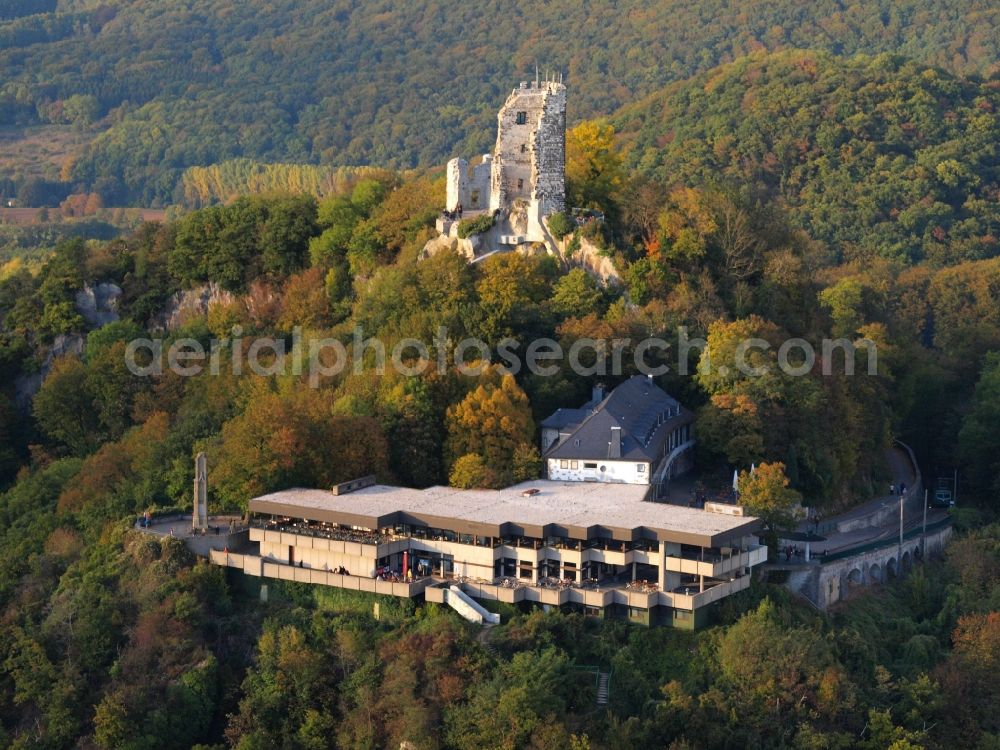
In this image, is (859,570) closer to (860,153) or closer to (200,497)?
(200,497)

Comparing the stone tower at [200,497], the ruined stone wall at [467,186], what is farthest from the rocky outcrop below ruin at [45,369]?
the stone tower at [200,497]

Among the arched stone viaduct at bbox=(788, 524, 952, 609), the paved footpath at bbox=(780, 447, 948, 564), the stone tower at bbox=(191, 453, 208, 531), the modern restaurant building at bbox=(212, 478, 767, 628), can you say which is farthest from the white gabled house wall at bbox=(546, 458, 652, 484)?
the stone tower at bbox=(191, 453, 208, 531)

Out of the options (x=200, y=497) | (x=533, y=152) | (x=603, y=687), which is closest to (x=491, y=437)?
(x=200, y=497)

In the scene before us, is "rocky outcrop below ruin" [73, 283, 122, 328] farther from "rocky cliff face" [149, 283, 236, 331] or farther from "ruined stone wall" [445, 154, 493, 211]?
"ruined stone wall" [445, 154, 493, 211]

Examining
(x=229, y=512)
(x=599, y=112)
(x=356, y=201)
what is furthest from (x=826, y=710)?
(x=599, y=112)

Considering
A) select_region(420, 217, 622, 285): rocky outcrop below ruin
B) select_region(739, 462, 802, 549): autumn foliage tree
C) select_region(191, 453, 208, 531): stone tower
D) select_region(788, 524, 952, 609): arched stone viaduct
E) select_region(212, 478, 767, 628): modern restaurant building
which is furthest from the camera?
select_region(420, 217, 622, 285): rocky outcrop below ruin
